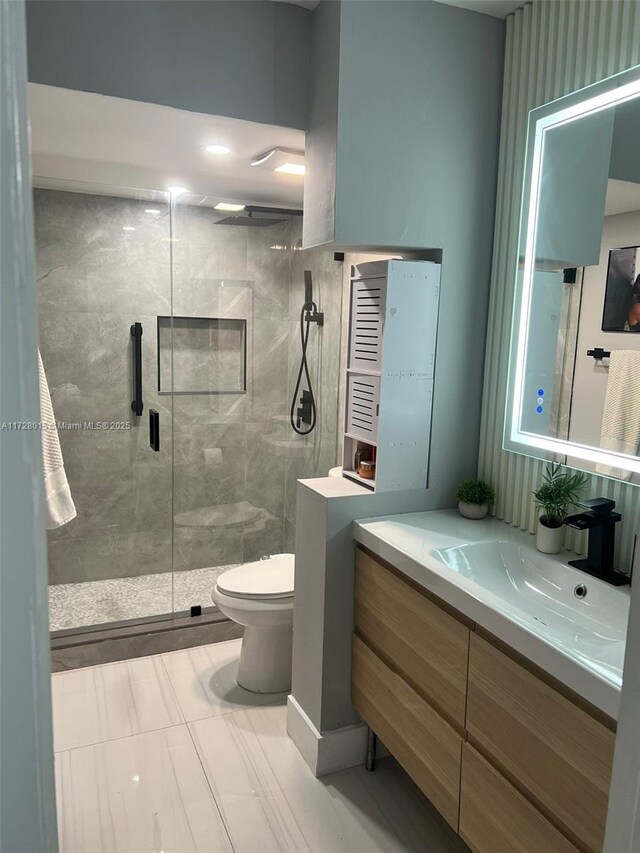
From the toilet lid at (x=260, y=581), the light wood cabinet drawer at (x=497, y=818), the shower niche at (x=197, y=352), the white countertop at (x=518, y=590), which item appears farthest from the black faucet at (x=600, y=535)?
the shower niche at (x=197, y=352)

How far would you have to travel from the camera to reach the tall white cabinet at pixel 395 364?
2.06m

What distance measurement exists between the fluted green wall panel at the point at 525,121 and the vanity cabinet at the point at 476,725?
20.2 inches

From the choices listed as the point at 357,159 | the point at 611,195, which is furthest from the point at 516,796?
the point at 357,159

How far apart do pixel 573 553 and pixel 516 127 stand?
134 centimetres

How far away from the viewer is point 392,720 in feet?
6.28

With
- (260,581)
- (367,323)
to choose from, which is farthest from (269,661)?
(367,323)

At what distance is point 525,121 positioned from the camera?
198 cm

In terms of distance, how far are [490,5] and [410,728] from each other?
86.3 inches

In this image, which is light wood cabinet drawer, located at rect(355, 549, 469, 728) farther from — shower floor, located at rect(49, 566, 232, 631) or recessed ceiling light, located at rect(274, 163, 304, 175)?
recessed ceiling light, located at rect(274, 163, 304, 175)

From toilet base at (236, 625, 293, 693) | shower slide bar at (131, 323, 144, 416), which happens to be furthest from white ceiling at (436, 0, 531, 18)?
toilet base at (236, 625, 293, 693)

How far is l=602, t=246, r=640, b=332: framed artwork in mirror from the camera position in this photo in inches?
64.4

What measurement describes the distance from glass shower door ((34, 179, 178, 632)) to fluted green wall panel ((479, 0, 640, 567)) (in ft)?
5.51

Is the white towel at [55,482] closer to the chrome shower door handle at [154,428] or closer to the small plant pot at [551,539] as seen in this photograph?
the chrome shower door handle at [154,428]

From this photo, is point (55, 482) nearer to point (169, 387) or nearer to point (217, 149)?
point (169, 387)
